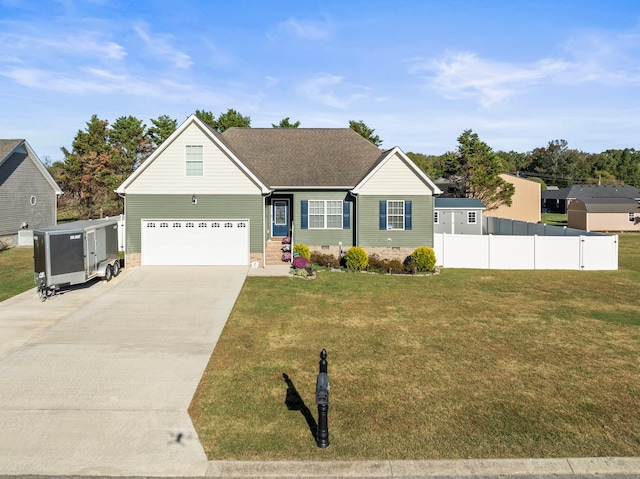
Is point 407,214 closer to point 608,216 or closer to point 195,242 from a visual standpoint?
point 195,242

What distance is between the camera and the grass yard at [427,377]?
6.46 meters

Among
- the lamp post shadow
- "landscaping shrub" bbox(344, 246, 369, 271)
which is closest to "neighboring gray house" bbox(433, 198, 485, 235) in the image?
"landscaping shrub" bbox(344, 246, 369, 271)

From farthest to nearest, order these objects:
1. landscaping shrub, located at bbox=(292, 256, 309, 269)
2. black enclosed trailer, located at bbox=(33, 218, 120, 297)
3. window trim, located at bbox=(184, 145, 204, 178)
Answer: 1. window trim, located at bbox=(184, 145, 204, 178)
2. landscaping shrub, located at bbox=(292, 256, 309, 269)
3. black enclosed trailer, located at bbox=(33, 218, 120, 297)

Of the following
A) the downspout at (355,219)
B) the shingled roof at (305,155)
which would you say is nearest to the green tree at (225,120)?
the shingled roof at (305,155)

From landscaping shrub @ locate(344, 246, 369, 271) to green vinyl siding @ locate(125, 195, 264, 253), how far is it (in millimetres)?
4263

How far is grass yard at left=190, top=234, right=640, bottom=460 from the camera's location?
6465mm

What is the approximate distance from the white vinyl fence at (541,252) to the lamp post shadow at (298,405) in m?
16.0

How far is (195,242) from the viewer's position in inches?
835

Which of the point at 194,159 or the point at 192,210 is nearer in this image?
the point at 194,159

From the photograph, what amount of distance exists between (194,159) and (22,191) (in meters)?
18.3

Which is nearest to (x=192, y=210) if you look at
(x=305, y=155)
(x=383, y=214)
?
(x=305, y=155)

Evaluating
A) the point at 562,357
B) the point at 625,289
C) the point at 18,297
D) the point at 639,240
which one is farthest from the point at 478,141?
the point at 18,297

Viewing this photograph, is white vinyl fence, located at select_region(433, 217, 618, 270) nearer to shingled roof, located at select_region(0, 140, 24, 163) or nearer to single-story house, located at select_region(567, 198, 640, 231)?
single-story house, located at select_region(567, 198, 640, 231)

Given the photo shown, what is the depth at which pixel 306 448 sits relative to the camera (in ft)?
20.5
